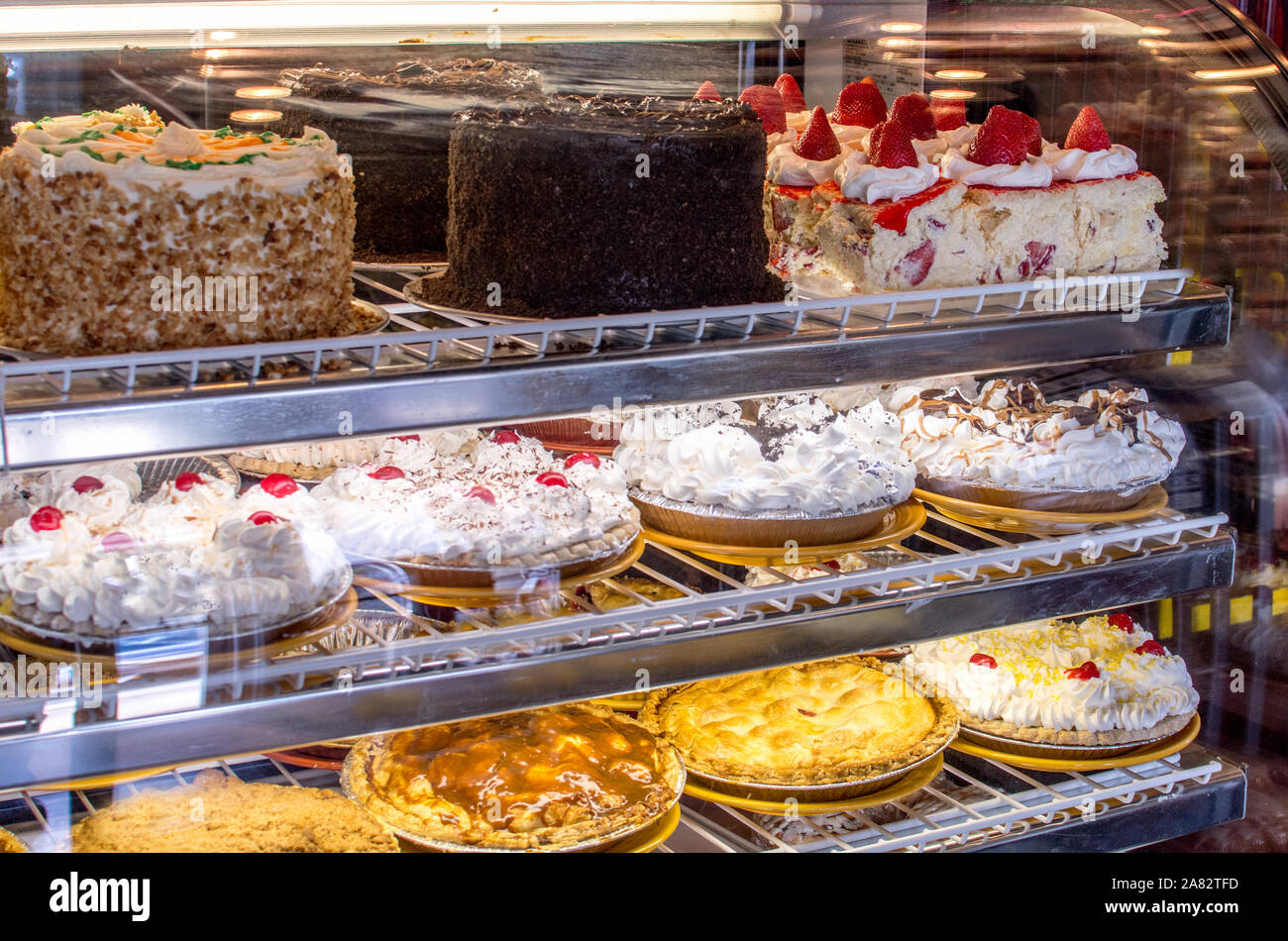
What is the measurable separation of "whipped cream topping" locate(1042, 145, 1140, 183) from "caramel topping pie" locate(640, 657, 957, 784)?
3.54 feet

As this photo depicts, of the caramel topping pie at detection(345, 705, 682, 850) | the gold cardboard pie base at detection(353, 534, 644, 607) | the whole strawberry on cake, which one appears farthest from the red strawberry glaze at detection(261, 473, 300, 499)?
the whole strawberry on cake

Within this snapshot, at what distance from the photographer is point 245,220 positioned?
1.84 meters

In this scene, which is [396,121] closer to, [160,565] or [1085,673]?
[160,565]

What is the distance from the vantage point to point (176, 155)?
6.13ft

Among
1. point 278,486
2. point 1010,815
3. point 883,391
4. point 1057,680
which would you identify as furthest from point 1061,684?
point 278,486

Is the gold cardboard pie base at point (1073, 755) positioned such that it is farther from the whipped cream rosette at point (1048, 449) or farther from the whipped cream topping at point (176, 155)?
the whipped cream topping at point (176, 155)

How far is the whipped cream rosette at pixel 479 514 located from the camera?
227 cm

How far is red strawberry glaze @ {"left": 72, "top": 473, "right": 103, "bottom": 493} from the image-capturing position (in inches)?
87.4

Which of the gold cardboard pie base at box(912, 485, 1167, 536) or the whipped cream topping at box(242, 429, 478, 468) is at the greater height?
the whipped cream topping at box(242, 429, 478, 468)

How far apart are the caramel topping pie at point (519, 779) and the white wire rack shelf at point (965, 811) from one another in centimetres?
13

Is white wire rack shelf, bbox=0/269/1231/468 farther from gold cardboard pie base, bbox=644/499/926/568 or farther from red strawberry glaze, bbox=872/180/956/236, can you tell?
gold cardboard pie base, bbox=644/499/926/568

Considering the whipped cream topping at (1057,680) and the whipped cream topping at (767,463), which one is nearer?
the whipped cream topping at (767,463)

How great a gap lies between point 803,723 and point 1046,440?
756 millimetres

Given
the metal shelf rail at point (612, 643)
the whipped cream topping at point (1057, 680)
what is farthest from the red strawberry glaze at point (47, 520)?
the whipped cream topping at point (1057, 680)
